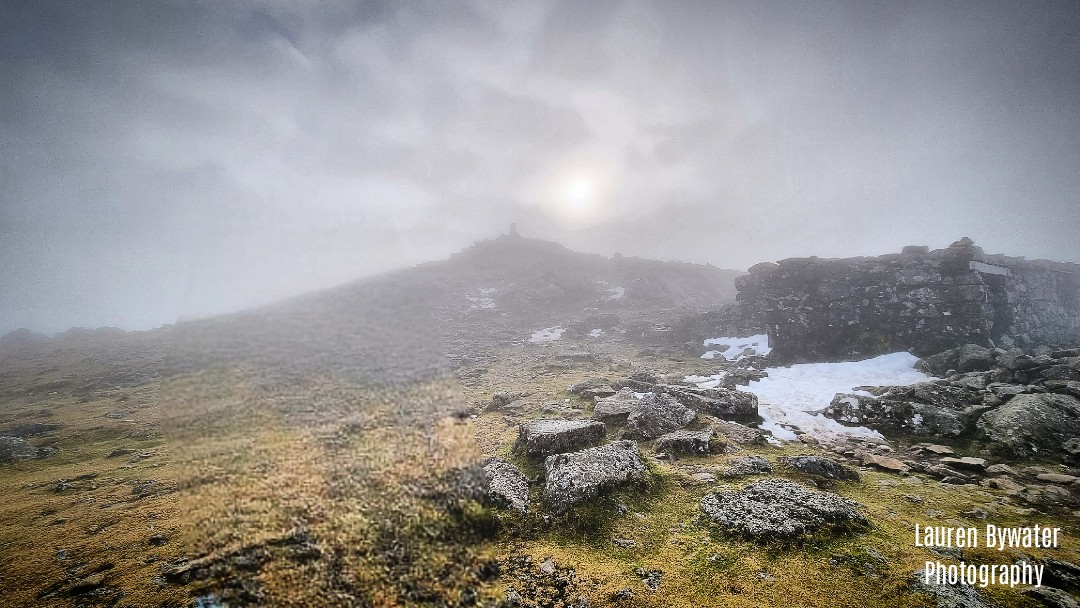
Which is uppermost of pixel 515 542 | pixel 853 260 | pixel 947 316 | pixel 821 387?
pixel 853 260

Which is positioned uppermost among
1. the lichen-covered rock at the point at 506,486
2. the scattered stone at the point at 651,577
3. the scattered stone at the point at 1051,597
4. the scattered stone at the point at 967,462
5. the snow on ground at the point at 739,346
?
the lichen-covered rock at the point at 506,486

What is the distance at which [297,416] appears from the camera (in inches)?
690

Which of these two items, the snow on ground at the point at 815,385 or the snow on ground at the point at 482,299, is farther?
the snow on ground at the point at 482,299

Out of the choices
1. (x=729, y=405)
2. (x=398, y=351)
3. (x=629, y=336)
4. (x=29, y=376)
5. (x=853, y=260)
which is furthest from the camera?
(x=629, y=336)

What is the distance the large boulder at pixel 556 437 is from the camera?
464 inches

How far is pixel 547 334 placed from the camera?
48.5 m

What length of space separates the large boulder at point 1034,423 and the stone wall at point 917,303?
1375 cm

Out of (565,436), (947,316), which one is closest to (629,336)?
(947,316)

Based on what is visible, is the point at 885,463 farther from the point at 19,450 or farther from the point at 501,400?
the point at 19,450

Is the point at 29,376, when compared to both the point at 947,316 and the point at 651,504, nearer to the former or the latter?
the point at 651,504

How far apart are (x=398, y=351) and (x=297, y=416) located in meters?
10.1

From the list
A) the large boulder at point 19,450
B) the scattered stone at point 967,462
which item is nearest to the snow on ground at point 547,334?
the scattered stone at point 967,462

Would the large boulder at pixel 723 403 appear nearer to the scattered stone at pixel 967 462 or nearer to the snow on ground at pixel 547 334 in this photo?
the scattered stone at pixel 967 462

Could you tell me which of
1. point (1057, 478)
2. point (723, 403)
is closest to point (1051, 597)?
point (1057, 478)
